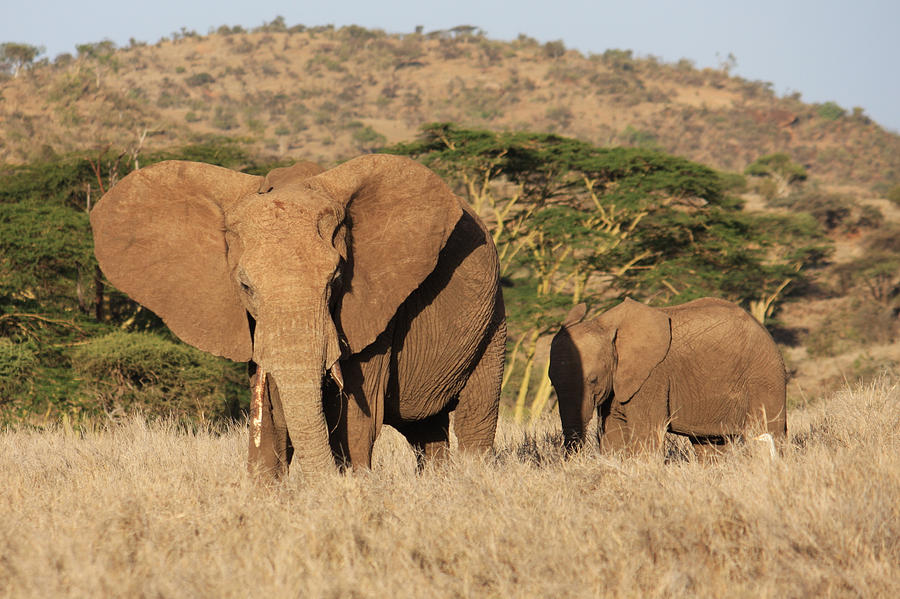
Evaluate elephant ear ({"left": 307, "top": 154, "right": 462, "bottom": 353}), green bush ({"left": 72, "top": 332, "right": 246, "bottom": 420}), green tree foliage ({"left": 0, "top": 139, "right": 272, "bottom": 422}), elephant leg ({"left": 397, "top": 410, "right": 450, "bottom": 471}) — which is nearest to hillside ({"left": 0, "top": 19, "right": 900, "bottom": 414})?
green tree foliage ({"left": 0, "top": 139, "right": 272, "bottom": 422})

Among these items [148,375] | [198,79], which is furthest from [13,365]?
[198,79]

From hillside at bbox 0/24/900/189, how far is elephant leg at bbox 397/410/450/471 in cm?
5608

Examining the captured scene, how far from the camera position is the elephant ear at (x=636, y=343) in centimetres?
794

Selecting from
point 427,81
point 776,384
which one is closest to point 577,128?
point 427,81

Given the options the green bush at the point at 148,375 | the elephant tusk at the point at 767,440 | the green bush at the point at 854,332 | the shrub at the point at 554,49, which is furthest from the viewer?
the shrub at the point at 554,49

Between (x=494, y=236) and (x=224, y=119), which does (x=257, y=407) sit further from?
(x=224, y=119)

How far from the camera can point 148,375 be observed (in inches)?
579

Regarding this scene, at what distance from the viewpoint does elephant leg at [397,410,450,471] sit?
6.93 meters

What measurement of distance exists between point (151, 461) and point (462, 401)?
2.15 meters

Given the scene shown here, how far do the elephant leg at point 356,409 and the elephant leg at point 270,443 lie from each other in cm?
25

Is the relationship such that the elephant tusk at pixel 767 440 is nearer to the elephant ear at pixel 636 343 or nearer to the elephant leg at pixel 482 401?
the elephant ear at pixel 636 343

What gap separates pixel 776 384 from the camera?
8.51 meters

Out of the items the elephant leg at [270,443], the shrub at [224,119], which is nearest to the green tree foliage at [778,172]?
the shrub at [224,119]

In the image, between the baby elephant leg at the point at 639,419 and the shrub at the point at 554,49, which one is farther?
the shrub at the point at 554,49
